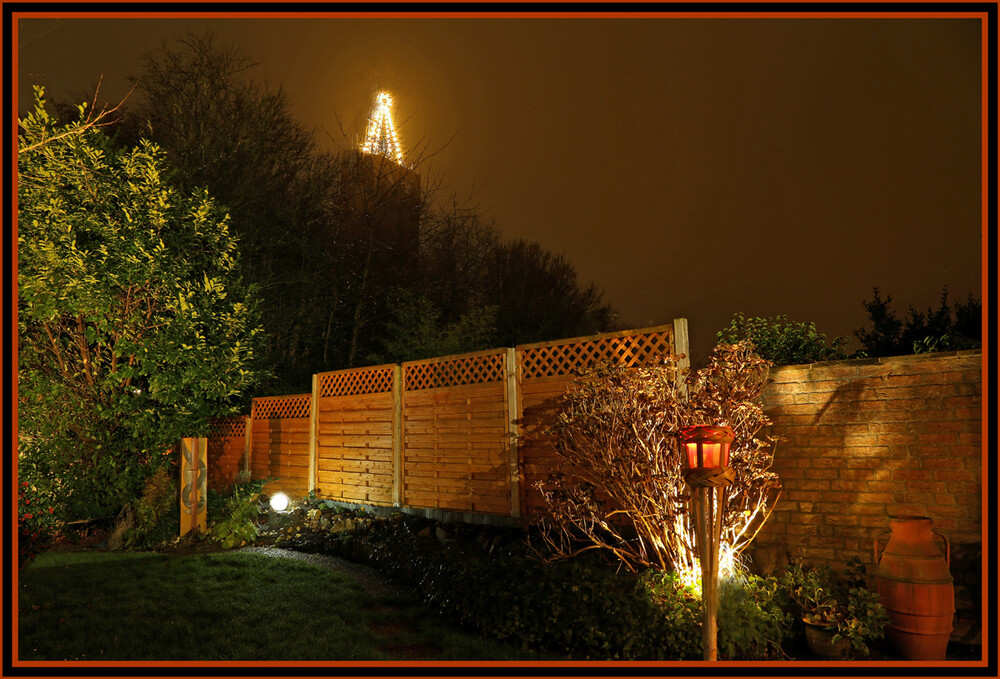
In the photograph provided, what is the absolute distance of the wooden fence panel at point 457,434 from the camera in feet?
21.8

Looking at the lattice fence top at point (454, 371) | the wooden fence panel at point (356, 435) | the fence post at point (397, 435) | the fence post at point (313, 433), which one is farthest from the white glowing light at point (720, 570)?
the fence post at point (313, 433)

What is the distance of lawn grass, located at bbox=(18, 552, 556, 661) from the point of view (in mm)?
4074

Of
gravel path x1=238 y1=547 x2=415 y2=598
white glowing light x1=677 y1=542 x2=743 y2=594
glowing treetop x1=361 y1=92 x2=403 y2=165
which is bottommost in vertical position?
gravel path x1=238 y1=547 x2=415 y2=598

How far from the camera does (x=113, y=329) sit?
840 centimetres

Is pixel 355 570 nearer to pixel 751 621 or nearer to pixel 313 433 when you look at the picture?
pixel 313 433

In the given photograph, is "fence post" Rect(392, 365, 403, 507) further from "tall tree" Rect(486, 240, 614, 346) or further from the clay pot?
"tall tree" Rect(486, 240, 614, 346)

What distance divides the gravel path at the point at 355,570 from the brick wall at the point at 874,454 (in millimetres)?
3245

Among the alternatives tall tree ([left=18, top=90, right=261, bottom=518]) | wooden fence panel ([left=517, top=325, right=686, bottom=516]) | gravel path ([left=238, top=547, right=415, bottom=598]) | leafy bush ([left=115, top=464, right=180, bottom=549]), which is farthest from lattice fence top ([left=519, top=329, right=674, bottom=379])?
leafy bush ([left=115, top=464, right=180, bottom=549])

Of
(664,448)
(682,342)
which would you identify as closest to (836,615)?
(664,448)

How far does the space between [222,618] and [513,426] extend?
3102mm

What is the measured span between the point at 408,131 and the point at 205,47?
193 inches

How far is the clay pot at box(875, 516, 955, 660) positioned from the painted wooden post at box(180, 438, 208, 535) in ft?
24.4

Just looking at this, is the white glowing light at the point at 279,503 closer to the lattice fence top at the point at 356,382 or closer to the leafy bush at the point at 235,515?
the leafy bush at the point at 235,515
